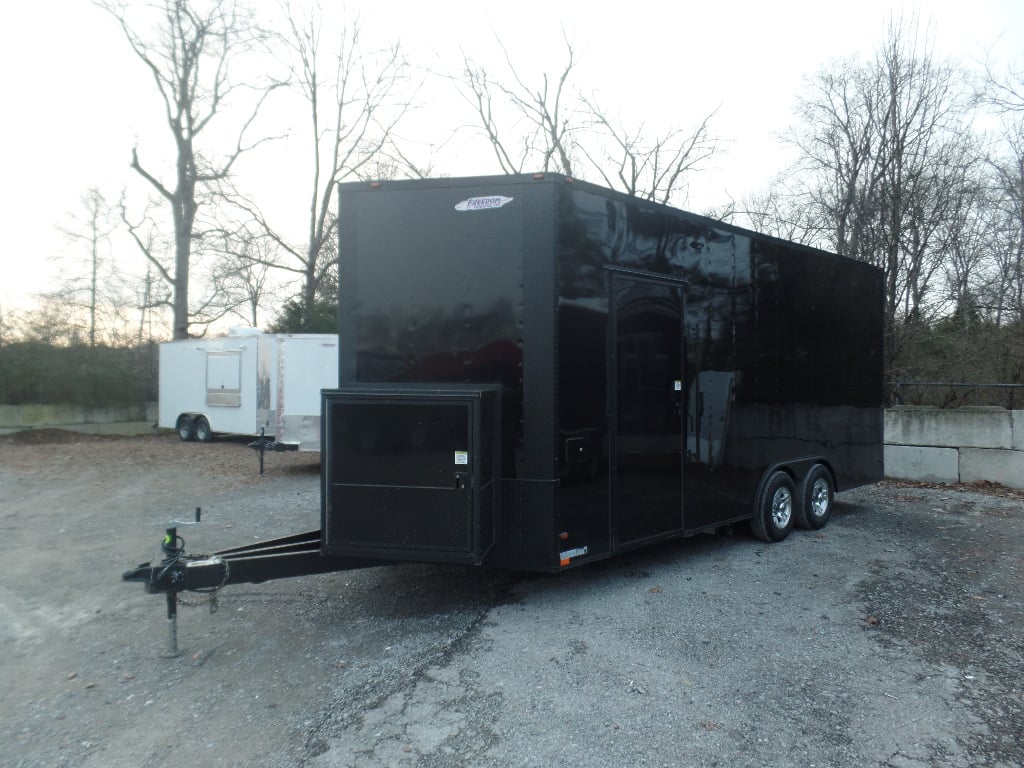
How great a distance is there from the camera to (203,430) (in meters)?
18.5

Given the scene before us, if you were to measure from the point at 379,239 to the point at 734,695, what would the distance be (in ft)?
12.5

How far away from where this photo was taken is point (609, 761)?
339cm

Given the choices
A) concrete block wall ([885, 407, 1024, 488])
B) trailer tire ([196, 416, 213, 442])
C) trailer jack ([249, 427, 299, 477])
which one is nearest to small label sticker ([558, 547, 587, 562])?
concrete block wall ([885, 407, 1024, 488])

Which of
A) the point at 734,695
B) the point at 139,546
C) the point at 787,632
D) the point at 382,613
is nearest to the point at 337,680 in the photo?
the point at 382,613

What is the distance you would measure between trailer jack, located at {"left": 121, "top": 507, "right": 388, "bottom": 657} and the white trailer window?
12.4m

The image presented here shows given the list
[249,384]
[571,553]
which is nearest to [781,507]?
[571,553]

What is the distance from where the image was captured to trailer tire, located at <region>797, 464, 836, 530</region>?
8047 millimetres

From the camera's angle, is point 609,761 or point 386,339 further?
point 386,339

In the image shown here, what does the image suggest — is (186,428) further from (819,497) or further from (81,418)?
(819,497)

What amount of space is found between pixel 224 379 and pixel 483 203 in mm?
13666

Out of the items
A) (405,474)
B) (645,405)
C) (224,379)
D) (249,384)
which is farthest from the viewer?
(224,379)

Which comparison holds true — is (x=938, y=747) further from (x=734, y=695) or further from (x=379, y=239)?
(x=379, y=239)

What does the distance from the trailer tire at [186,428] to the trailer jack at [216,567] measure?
1477 centimetres

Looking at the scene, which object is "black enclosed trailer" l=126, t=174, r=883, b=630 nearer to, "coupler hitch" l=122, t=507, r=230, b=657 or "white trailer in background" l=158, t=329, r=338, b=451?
"coupler hitch" l=122, t=507, r=230, b=657
